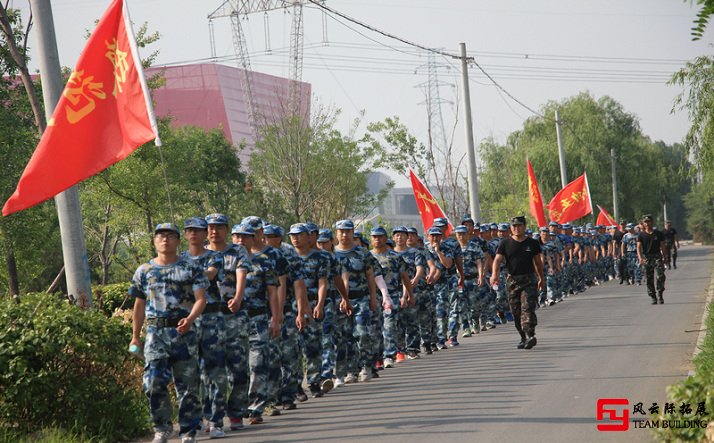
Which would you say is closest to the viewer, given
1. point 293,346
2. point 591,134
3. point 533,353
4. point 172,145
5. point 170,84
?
point 293,346

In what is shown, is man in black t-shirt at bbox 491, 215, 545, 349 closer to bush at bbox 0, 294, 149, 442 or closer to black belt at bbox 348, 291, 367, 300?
black belt at bbox 348, 291, 367, 300

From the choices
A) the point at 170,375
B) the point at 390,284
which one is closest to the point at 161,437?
the point at 170,375

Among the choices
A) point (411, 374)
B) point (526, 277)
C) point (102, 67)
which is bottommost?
point (411, 374)

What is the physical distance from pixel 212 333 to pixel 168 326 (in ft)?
2.16

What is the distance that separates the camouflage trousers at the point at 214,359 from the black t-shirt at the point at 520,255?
588 cm

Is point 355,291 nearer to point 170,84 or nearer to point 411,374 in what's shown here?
point 411,374

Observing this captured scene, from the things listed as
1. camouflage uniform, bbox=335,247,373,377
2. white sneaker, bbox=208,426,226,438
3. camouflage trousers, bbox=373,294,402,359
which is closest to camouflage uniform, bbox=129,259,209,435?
white sneaker, bbox=208,426,226,438

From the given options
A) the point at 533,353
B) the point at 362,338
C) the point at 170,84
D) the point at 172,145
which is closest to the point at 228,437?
the point at 362,338

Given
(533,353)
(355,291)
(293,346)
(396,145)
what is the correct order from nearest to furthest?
(293,346), (355,291), (533,353), (396,145)

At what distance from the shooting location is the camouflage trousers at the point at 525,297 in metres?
14.2

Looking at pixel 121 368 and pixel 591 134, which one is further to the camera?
pixel 591 134

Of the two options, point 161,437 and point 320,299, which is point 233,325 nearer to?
point 161,437

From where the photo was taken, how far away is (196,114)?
10156 cm

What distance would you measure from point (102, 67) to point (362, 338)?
478 centimetres
